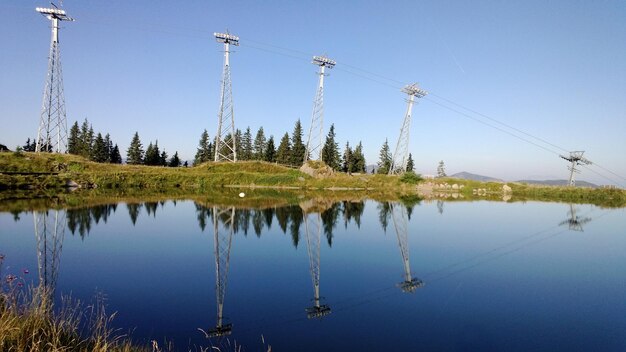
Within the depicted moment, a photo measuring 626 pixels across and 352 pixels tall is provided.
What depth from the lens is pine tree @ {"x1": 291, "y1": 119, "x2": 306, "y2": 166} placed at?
91.4 meters

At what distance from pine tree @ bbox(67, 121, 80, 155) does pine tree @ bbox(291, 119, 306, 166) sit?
52926 mm

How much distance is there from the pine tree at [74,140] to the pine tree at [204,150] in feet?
92.4

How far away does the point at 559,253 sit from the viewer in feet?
55.6

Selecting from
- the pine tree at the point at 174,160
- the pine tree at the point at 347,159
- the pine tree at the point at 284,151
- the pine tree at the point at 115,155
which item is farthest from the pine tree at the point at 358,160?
the pine tree at the point at 115,155

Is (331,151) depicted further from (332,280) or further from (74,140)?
(332,280)

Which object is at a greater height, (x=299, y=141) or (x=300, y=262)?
(x=299, y=141)

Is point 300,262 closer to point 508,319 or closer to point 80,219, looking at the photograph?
point 508,319

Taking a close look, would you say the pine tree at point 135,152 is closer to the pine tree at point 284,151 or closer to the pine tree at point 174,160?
the pine tree at point 174,160

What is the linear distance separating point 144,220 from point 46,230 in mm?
5882

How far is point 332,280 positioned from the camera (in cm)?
1129

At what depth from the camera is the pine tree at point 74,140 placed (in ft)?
294

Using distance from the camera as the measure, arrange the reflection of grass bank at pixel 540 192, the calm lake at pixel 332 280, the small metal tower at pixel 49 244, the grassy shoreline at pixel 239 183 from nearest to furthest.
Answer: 1. the calm lake at pixel 332 280
2. the small metal tower at pixel 49 244
3. the grassy shoreline at pixel 239 183
4. the reflection of grass bank at pixel 540 192

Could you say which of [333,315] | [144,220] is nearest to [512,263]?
[333,315]

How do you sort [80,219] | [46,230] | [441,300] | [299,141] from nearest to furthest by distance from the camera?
[441,300] < [46,230] < [80,219] < [299,141]
